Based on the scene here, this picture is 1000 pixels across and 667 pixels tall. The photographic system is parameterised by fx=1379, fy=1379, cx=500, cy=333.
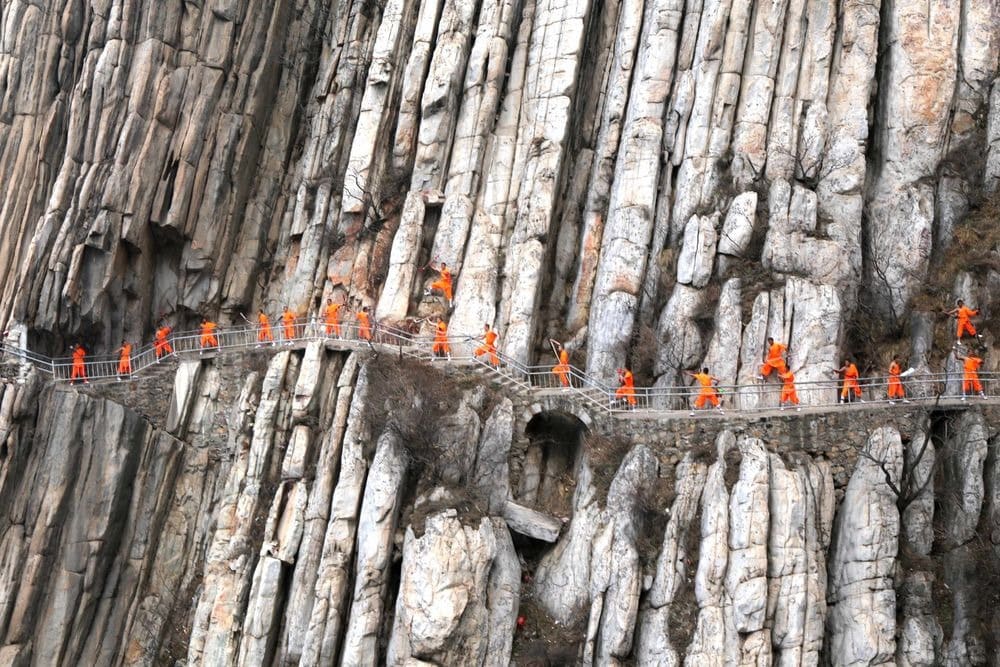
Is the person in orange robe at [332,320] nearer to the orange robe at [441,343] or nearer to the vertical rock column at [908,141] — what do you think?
the orange robe at [441,343]

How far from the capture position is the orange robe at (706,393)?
36.2 m

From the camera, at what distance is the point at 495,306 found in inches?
1642

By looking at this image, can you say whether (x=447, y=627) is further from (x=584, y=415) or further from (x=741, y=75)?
(x=741, y=75)

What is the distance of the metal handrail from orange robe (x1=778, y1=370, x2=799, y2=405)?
216mm

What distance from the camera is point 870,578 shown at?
32.4m

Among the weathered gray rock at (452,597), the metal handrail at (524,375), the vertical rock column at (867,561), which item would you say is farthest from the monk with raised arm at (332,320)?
the vertical rock column at (867,561)

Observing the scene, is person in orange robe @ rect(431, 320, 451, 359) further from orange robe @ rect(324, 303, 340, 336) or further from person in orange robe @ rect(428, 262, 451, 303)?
orange robe @ rect(324, 303, 340, 336)

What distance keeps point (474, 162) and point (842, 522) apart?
17.7 metres

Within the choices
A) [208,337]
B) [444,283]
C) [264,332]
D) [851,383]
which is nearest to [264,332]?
[264,332]

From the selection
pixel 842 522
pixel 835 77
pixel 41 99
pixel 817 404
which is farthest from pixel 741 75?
pixel 41 99

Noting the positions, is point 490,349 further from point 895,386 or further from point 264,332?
point 895,386

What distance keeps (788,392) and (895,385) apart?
266 centimetres

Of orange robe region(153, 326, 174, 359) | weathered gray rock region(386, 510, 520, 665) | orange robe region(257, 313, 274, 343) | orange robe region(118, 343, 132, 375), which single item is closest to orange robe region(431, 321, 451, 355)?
orange robe region(257, 313, 274, 343)

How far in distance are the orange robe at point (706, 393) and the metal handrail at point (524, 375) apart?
0.63 feet
